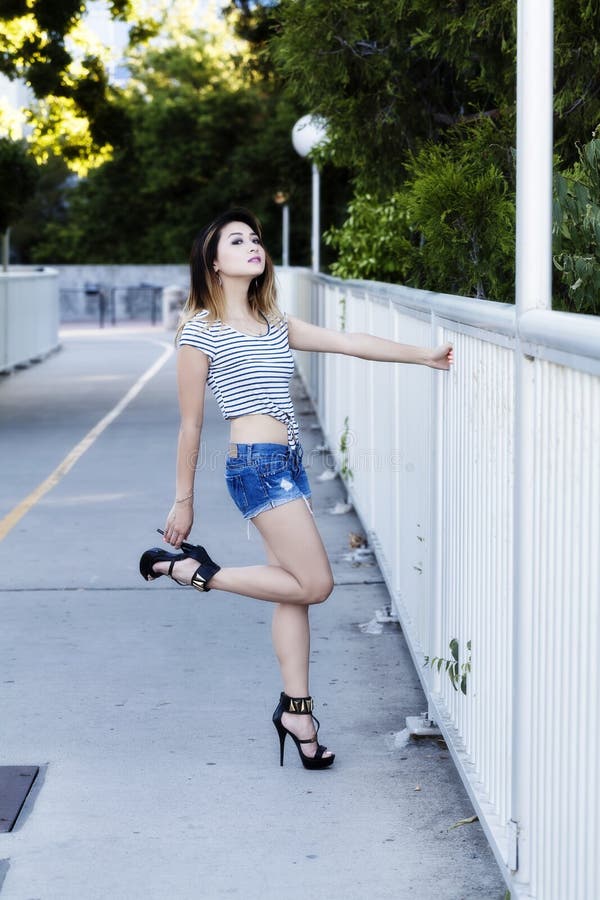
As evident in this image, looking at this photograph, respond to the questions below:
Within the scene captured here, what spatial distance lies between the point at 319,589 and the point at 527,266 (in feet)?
5.76

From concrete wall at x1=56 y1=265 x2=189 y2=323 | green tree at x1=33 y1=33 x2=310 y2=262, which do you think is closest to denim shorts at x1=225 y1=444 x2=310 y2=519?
concrete wall at x1=56 y1=265 x2=189 y2=323

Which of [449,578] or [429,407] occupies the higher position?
[429,407]

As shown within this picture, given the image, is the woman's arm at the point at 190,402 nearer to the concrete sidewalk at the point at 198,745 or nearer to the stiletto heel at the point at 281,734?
the stiletto heel at the point at 281,734

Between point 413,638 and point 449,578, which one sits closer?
point 449,578

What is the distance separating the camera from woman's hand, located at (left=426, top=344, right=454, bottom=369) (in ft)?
15.4

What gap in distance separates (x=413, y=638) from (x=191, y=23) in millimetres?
70102

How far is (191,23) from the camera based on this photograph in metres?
72.6

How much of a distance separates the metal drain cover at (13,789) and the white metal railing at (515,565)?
1.33 meters

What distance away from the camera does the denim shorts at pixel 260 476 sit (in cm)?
482

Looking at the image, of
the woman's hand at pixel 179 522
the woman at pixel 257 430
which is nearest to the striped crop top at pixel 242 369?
the woman at pixel 257 430

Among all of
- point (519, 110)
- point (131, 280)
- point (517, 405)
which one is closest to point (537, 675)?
point (517, 405)

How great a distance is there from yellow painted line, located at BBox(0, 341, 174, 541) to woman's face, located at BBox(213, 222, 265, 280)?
4644mm

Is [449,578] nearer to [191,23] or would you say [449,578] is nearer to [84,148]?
[84,148]

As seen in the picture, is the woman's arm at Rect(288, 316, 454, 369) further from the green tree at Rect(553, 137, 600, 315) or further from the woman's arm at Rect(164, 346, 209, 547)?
the green tree at Rect(553, 137, 600, 315)
